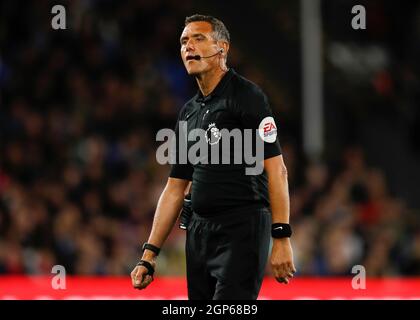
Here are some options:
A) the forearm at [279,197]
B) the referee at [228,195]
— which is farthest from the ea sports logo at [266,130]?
the forearm at [279,197]

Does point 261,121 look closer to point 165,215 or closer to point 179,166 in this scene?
point 179,166

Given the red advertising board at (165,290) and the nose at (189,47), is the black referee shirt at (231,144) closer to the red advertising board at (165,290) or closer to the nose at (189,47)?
the nose at (189,47)

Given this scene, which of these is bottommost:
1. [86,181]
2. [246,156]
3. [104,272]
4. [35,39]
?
[104,272]

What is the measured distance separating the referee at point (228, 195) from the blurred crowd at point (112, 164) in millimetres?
4794

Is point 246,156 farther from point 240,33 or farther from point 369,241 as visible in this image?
point 240,33

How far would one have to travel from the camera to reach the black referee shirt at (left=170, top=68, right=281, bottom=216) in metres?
4.66

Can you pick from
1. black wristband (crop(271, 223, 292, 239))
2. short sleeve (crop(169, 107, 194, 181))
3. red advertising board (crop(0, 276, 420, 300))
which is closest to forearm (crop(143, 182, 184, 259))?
short sleeve (crop(169, 107, 194, 181))

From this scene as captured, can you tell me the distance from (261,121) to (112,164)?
21.1 feet

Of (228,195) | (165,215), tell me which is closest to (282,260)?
(228,195)

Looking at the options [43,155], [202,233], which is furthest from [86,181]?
[202,233]

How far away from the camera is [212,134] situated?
187 inches

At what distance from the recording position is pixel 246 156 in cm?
470

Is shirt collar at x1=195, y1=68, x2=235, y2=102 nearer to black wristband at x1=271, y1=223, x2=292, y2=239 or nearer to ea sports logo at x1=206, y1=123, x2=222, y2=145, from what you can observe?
ea sports logo at x1=206, y1=123, x2=222, y2=145
